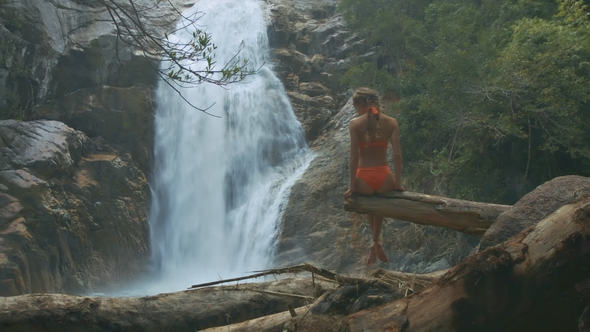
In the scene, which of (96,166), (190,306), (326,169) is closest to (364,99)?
(190,306)

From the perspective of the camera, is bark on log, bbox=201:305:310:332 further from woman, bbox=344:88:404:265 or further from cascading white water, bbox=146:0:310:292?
cascading white water, bbox=146:0:310:292

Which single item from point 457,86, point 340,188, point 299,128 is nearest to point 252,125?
point 299,128

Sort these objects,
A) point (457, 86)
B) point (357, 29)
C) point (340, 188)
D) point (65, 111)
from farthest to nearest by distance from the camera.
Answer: point (357, 29) → point (65, 111) → point (340, 188) → point (457, 86)

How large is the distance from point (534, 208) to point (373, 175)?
1.60m

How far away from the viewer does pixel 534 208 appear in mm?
4953

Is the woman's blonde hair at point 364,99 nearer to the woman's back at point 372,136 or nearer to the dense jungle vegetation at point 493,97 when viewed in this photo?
the woman's back at point 372,136

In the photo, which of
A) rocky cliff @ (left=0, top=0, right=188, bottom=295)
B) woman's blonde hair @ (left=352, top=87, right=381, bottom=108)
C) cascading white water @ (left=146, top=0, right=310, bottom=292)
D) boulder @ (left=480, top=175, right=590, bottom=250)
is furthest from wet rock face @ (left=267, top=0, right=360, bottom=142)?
boulder @ (left=480, top=175, right=590, bottom=250)

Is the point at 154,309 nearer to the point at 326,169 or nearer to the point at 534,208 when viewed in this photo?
the point at 534,208

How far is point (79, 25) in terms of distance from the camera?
18.8 metres

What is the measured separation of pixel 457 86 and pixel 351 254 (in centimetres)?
497

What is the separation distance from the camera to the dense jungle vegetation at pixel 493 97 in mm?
12859

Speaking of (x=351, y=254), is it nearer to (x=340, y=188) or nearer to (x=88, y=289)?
(x=340, y=188)

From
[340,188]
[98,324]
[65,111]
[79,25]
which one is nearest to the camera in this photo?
[98,324]

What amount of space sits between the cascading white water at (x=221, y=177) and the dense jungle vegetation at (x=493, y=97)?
10.6 feet
